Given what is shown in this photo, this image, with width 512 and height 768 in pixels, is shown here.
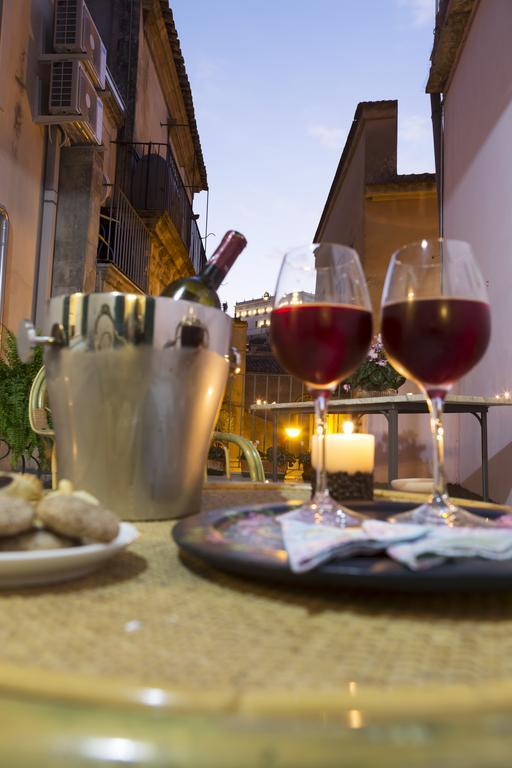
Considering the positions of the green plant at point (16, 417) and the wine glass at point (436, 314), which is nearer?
the wine glass at point (436, 314)

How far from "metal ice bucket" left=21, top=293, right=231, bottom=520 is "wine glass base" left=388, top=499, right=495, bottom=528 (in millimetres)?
235

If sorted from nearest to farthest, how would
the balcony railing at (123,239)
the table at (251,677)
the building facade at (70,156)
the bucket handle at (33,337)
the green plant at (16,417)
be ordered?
the table at (251,677)
the bucket handle at (33,337)
the green plant at (16,417)
the building facade at (70,156)
the balcony railing at (123,239)

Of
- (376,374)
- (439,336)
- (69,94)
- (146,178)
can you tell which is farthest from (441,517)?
(146,178)

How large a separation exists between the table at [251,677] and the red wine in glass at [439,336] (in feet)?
0.92

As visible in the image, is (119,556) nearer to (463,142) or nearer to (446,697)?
(446,697)

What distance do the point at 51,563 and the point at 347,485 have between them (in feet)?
1.60

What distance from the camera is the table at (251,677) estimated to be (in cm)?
18

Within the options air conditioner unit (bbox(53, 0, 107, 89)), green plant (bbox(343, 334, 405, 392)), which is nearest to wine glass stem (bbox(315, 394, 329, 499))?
green plant (bbox(343, 334, 405, 392))

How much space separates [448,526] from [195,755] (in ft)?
1.09

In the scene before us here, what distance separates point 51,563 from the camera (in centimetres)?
34

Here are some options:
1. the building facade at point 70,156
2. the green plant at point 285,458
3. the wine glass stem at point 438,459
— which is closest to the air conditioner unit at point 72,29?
the building facade at point 70,156

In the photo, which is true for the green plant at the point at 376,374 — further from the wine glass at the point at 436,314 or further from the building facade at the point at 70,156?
the wine glass at the point at 436,314

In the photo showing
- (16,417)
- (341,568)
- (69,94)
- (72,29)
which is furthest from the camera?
(72,29)

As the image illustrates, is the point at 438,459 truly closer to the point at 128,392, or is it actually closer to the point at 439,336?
the point at 439,336
